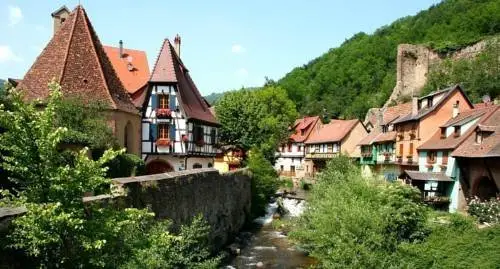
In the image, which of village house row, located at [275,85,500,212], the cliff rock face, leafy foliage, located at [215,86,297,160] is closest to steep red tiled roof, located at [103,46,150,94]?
leafy foliage, located at [215,86,297,160]

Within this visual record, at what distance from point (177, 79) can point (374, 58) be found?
227 ft

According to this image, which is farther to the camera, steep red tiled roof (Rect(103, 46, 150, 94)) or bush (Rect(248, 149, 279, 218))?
steep red tiled roof (Rect(103, 46, 150, 94))

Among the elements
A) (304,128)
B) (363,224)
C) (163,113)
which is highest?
(163,113)

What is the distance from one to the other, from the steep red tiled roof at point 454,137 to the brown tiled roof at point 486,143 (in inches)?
19.2

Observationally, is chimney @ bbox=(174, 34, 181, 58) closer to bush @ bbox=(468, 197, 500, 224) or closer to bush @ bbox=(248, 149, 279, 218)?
bush @ bbox=(248, 149, 279, 218)

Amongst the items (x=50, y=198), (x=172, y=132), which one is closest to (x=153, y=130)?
(x=172, y=132)

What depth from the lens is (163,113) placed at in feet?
118

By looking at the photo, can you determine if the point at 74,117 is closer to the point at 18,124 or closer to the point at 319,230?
the point at 319,230

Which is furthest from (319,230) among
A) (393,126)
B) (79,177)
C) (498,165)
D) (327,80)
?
(327,80)

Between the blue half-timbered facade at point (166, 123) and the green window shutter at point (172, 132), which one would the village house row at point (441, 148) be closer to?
the blue half-timbered facade at point (166, 123)

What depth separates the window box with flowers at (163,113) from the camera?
35844 millimetres

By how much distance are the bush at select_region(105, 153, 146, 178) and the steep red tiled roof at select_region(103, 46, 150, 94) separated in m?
13.0

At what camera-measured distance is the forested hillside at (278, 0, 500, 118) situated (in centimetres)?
7206

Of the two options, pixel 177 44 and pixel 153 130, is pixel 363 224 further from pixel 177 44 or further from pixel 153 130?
pixel 177 44
